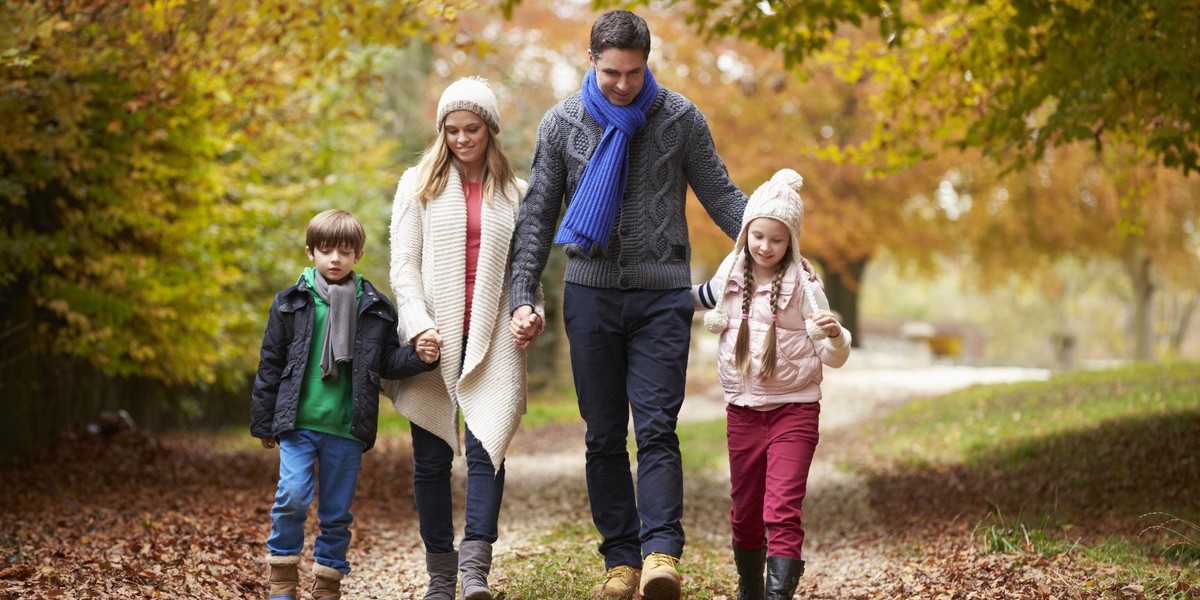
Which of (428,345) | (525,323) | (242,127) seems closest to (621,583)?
(525,323)

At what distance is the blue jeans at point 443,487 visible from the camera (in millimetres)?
4371

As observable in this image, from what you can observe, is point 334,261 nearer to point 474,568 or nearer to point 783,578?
point 474,568

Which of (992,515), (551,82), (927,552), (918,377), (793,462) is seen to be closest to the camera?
(793,462)

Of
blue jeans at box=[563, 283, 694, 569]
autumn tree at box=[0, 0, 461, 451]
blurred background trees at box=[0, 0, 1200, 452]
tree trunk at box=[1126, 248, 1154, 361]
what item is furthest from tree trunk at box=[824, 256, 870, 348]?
blue jeans at box=[563, 283, 694, 569]

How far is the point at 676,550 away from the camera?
4.15 meters

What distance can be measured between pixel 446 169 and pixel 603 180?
26.3 inches

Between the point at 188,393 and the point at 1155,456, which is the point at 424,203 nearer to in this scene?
the point at 1155,456

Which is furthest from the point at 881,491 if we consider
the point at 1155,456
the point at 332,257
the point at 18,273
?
the point at 18,273

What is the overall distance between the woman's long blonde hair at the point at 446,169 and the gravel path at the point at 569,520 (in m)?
1.81

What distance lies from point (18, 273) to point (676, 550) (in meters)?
5.89

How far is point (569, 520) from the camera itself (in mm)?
7305

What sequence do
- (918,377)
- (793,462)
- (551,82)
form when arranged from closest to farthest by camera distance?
(793,462) → (918,377) → (551,82)

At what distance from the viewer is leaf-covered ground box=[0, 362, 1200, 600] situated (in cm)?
485

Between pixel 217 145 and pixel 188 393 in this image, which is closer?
pixel 217 145
